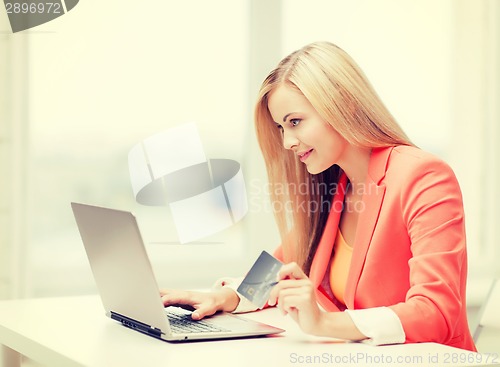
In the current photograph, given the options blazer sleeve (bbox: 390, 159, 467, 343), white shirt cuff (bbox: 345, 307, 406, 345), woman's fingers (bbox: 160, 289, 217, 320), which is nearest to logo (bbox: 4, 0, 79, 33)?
woman's fingers (bbox: 160, 289, 217, 320)

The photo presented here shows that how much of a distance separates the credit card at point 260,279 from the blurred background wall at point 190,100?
1.32m

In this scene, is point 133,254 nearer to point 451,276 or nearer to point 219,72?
point 451,276

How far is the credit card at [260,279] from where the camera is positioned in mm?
1655

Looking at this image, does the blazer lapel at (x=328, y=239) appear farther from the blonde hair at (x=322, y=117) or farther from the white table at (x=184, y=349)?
the white table at (x=184, y=349)

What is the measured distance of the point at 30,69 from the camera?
2.80 meters

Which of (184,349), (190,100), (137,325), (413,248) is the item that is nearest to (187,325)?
(137,325)

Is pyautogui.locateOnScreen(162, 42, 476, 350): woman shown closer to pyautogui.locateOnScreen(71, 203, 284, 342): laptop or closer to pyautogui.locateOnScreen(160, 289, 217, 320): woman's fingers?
pyautogui.locateOnScreen(160, 289, 217, 320): woman's fingers

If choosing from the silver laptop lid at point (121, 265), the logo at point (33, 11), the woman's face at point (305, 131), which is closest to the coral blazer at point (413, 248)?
the woman's face at point (305, 131)

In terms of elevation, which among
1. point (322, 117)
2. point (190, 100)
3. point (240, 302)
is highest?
point (322, 117)

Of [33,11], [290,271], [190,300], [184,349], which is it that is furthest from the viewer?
[33,11]

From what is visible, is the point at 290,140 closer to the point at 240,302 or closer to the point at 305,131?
the point at 305,131

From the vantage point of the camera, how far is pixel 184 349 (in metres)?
1.47

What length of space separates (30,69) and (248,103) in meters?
0.86

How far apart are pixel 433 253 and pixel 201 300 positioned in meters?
0.55
